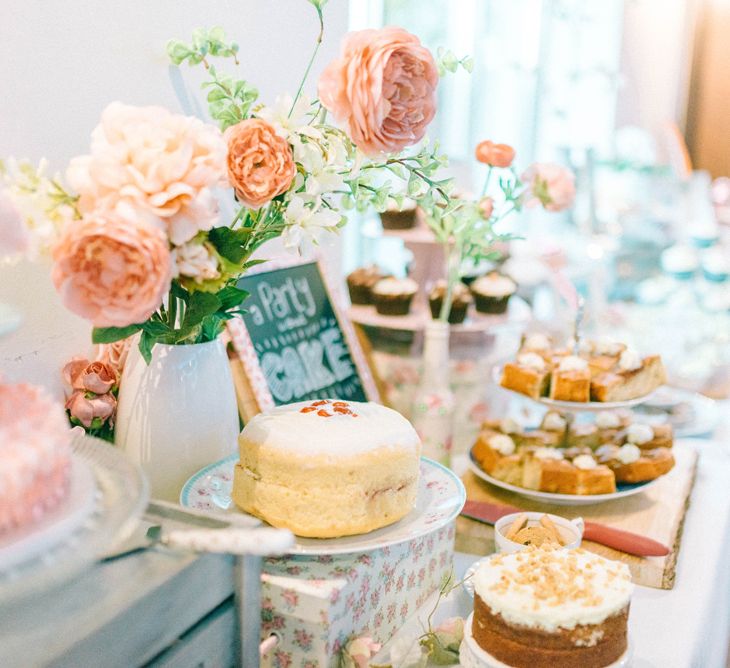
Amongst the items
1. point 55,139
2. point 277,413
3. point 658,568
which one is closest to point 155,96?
point 55,139

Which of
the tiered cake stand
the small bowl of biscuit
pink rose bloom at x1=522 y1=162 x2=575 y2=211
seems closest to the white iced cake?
the small bowl of biscuit

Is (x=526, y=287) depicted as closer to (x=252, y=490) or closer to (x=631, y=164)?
(x=631, y=164)

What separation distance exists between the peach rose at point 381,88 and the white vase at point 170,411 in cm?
32

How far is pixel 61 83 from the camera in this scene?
3.26 feet

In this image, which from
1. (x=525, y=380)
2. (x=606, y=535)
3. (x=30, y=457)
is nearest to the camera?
(x=30, y=457)

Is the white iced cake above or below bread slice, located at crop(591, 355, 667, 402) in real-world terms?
above

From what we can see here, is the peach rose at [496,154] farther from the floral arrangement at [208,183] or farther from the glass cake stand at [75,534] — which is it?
the glass cake stand at [75,534]

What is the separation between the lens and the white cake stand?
0.83 meters

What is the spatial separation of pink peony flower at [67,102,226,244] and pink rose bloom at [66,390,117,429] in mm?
317

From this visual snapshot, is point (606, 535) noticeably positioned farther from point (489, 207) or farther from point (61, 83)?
point (61, 83)

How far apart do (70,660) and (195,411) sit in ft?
1.42

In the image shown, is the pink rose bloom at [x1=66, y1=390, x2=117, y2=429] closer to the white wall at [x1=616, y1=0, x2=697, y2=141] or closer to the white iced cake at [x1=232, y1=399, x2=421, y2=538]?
the white iced cake at [x1=232, y1=399, x2=421, y2=538]

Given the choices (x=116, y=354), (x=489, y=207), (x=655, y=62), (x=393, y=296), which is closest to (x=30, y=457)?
(x=116, y=354)

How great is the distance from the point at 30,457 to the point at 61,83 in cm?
57
